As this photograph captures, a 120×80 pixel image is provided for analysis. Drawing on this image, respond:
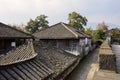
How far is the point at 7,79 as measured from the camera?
4773mm

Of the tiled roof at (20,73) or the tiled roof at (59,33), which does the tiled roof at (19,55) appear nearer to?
the tiled roof at (20,73)

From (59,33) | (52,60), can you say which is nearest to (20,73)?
(52,60)

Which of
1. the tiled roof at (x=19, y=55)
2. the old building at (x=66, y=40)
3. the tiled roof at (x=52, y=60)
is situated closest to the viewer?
the tiled roof at (x=19, y=55)

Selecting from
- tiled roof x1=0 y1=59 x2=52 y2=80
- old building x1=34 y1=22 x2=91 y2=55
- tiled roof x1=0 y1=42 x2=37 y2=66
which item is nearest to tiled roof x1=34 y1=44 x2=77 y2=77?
tiled roof x1=0 y1=42 x2=37 y2=66

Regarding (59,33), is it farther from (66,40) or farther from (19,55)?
(19,55)

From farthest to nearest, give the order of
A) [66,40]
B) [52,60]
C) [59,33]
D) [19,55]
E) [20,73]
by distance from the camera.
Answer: [59,33] < [66,40] < [52,60] < [19,55] < [20,73]

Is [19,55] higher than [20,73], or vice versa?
[19,55]

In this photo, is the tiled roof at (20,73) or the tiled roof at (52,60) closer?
the tiled roof at (20,73)

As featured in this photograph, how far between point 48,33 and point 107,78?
21459 mm

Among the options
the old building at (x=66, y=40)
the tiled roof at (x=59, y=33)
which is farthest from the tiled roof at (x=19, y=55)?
the tiled roof at (x=59, y=33)

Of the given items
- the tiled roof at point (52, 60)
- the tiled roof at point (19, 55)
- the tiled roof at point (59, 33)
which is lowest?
the tiled roof at point (52, 60)

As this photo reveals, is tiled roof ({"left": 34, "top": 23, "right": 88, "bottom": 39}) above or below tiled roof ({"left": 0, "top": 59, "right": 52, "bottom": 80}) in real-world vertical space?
above

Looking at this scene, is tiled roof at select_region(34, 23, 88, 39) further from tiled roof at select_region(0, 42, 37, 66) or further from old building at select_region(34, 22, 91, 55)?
tiled roof at select_region(0, 42, 37, 66)

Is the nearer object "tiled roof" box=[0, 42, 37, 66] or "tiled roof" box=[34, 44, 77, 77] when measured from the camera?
"tiled roof" box=[0, 42, 37, 66]
